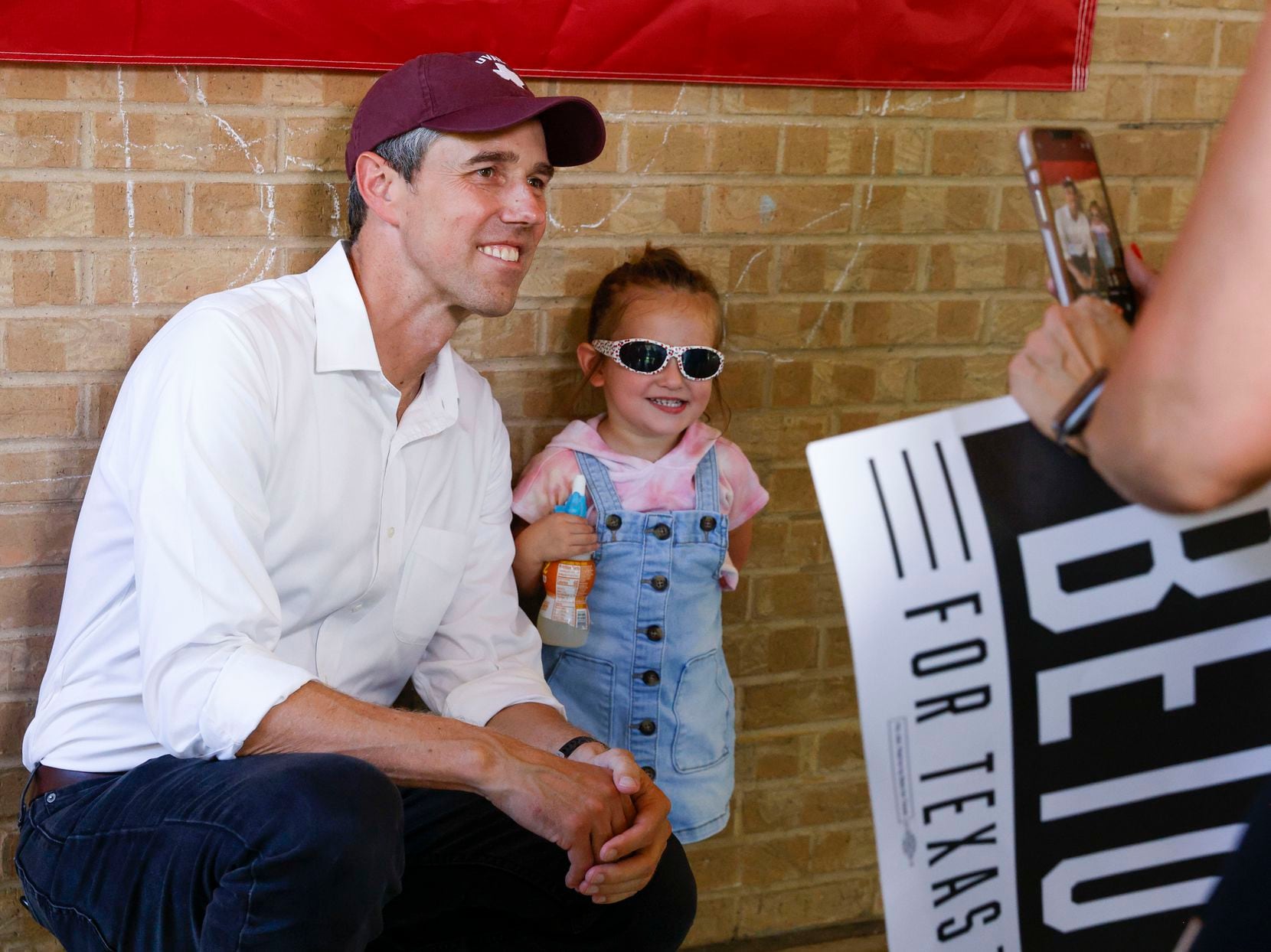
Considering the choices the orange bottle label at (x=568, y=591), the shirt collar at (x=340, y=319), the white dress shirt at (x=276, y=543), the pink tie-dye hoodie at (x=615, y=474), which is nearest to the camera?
the white dress shirt at (x=276, y=543)

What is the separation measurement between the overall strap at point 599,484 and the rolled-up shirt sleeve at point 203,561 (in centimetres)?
62

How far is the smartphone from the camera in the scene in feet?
4.18

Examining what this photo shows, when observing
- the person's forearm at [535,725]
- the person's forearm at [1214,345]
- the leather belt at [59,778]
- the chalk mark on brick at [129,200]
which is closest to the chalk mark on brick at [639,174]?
the chalk mark on brick at [129,200]

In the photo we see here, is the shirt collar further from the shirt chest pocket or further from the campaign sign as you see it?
the campaign sign

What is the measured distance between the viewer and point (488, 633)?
2.14 m

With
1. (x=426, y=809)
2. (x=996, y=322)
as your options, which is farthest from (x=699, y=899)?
(x=996, y=322)

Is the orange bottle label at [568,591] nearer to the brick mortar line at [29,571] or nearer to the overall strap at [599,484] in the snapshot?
the overall strap at [599,484]

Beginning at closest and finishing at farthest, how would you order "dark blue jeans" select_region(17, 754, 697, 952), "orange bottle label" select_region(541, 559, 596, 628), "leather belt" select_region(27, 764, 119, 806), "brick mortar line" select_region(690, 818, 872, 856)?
"dark blue jeans" select_region(17, 754, 697, 952) → "leather belt" select_region(27, 764, 119, 806) → "orange bottle label" select_region(541, 559, 596, 628) → "brick mortar line" select_region(690, 818, 872, 856)

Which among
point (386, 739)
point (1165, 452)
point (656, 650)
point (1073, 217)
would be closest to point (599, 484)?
point (656, 650)

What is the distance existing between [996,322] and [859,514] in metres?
1.55

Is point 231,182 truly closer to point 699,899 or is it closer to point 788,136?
point 788,136

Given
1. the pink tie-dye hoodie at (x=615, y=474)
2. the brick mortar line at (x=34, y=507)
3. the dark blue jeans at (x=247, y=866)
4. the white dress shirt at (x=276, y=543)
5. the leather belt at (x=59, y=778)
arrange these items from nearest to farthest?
1. the dark blue jeans at (x=247, y=866)
2. the white dress shirt at (x=276, y=543)
3. the leather belt at (x=59, y=778)
4. the brick mortar line at (x=34, y=507)
5. the pink tie-dye hoodie at (x=615, y=474)

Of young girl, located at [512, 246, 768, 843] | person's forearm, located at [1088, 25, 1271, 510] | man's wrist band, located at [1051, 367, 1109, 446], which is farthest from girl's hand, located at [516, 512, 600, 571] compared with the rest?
person's forearm, located at [1088, 25, 1271, 510]

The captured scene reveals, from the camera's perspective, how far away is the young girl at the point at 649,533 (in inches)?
87.7
